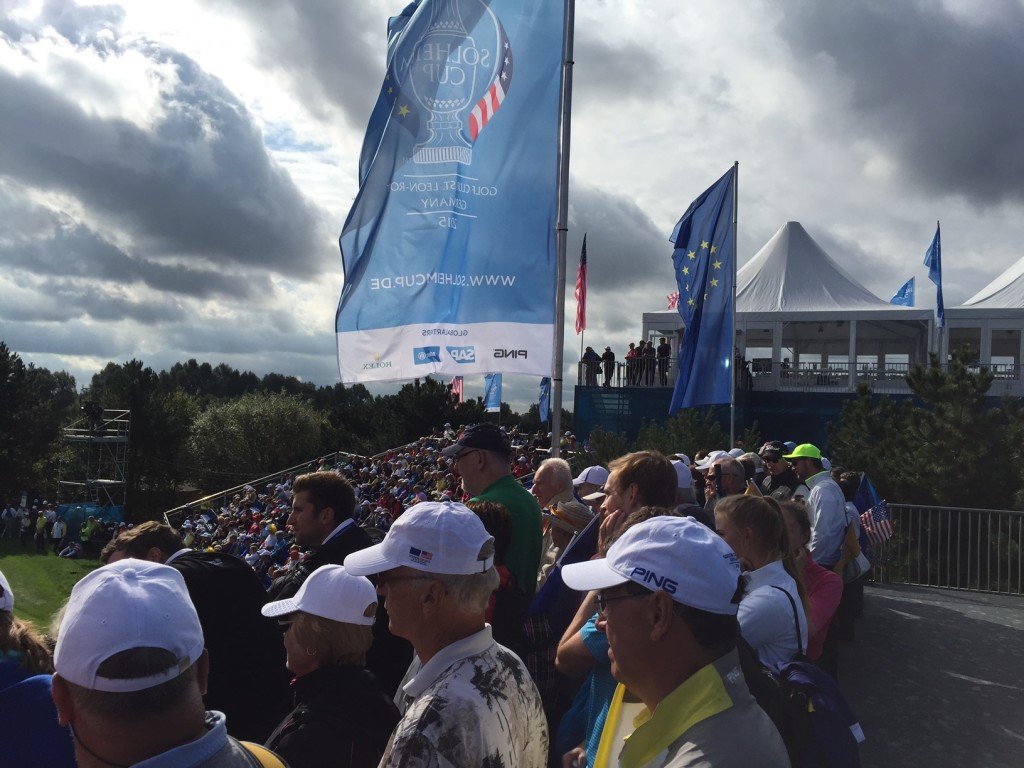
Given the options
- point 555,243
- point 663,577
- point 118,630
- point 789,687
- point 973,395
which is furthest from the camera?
point 973,395

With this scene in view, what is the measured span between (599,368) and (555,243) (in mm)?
21124

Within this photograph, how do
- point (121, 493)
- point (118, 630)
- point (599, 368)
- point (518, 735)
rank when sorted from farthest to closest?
point (121, 493) < point (599, 368) < point (518, 735) < point (118, 630)

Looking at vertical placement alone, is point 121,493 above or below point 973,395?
below

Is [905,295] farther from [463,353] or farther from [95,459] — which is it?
[95,459]

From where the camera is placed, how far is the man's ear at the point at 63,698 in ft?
5.12

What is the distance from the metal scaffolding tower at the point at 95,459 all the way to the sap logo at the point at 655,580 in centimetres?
4227

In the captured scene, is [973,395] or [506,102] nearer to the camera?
[506,102]

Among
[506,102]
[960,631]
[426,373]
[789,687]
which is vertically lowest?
[960,631]

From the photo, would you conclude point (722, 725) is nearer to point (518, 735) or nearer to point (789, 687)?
point (518, 735)

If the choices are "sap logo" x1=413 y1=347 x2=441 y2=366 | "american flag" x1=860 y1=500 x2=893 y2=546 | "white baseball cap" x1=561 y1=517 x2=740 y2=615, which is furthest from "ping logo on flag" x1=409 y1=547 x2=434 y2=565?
"american flag" x1=860 y1=500 x2=893 y2=546

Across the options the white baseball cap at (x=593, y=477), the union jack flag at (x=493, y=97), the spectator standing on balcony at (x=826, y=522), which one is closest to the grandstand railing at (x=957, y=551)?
the spectator standing on balcony at (x=826, y=522)

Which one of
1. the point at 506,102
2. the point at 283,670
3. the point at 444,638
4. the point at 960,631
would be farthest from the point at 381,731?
the point at 960,631

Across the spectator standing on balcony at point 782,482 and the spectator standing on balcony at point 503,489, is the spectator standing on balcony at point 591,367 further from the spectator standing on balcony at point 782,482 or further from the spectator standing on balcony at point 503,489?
the spectator standing on balcony at point 503,489

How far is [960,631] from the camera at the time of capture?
25.0ft
